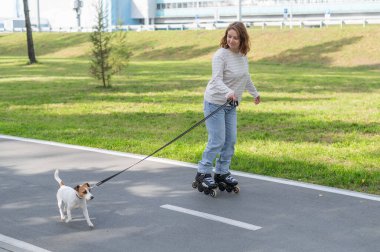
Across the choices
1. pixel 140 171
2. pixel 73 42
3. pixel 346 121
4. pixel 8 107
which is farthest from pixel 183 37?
pixel 140 171

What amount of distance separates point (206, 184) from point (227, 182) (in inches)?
9.7

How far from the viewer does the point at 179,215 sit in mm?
5629

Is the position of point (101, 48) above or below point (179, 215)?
above

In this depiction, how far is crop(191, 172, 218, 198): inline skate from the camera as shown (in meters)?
6.25

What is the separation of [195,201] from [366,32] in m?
34.7

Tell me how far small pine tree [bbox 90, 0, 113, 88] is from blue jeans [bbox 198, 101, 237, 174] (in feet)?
43.0

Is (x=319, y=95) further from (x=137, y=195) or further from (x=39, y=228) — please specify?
(x=39, y=228)

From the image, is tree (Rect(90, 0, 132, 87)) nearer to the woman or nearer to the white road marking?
the woman

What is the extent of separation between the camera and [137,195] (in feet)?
20.9

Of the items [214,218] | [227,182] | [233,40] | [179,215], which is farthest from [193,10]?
[214,218]

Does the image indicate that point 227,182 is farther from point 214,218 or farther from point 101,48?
point 101,48

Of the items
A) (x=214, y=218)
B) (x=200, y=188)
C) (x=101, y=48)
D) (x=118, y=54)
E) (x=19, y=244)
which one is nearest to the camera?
(x=19, y=244)

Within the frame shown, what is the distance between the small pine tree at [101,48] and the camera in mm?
19016

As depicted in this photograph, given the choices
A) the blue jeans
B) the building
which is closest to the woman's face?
the blue jeans
